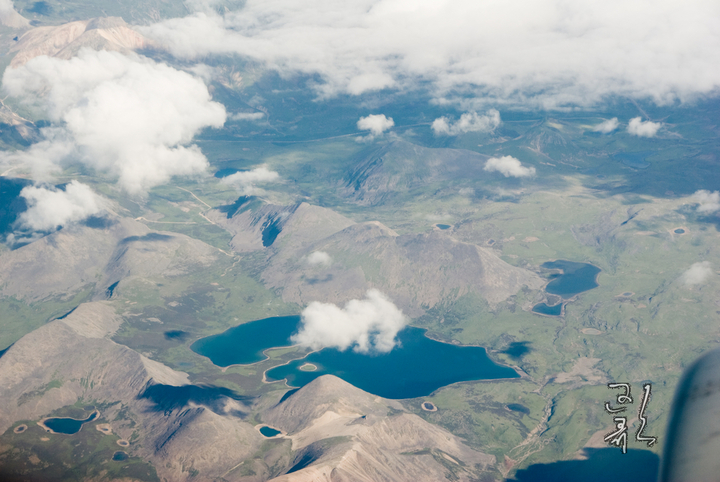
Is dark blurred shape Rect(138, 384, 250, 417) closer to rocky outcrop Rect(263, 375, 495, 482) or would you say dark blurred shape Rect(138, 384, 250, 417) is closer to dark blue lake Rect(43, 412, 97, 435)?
rocky outcrop Rect(263, 375, 495, 482)

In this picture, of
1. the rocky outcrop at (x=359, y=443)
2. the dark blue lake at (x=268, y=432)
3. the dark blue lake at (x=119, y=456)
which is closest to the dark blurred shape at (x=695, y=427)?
the rocky outcrop at (x=359, y=443)

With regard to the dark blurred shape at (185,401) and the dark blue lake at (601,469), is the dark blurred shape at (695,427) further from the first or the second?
the dark blurred shape at (185,401)

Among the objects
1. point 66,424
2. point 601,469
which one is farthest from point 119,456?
point 601,469

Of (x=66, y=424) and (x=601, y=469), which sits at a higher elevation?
(x=66, y=424)

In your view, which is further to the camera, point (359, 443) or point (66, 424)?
point (66, 424)

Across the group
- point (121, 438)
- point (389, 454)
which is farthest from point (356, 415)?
point (121, 438)

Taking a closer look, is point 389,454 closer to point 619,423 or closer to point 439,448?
point 439,448

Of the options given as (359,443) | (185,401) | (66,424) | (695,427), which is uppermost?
(695,427)

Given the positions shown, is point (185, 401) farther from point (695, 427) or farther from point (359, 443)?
point (695, 427)
